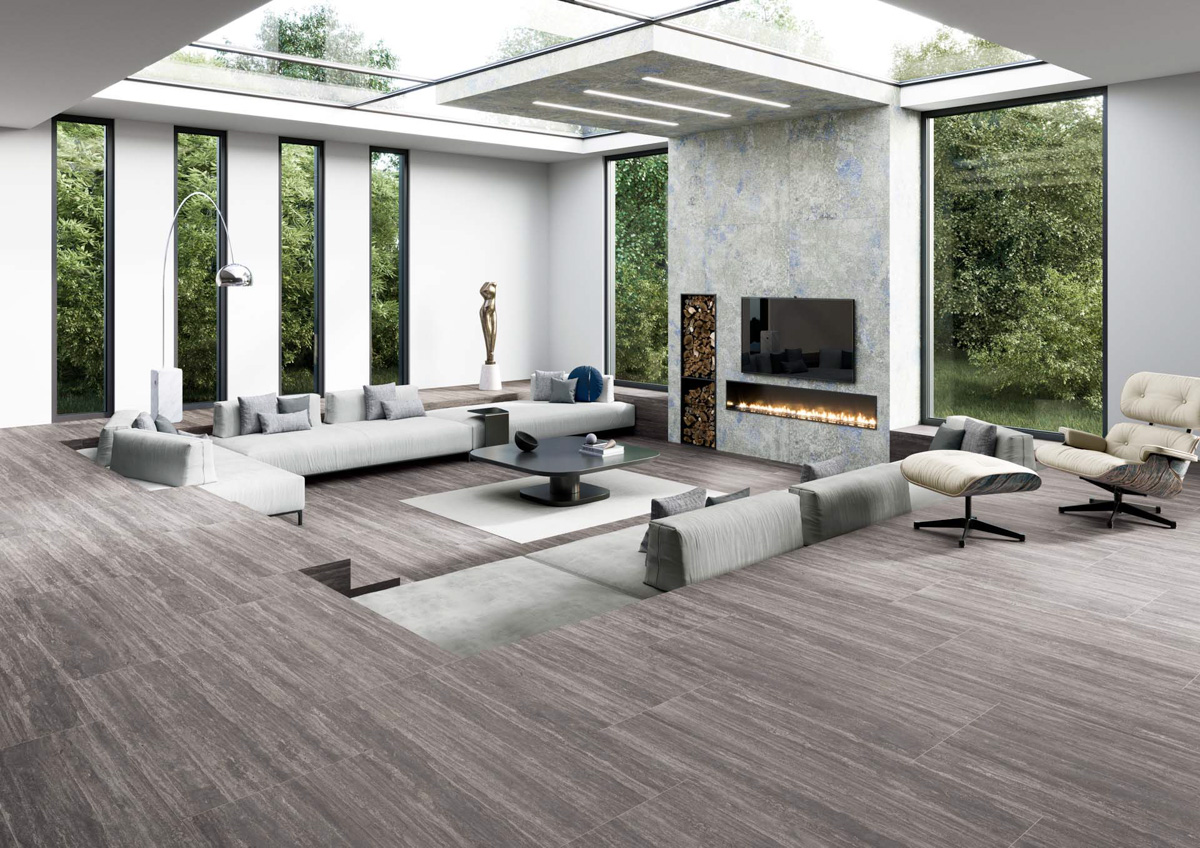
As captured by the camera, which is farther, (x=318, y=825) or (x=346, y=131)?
(x=346, y=131)

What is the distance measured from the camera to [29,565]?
4.38 metres

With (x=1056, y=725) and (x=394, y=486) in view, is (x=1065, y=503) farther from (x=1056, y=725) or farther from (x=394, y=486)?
(x=394, y=486)

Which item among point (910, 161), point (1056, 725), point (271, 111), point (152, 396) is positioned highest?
point (271, 111)

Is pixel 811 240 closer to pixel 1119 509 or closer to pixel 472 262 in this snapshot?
pixel 1119 509

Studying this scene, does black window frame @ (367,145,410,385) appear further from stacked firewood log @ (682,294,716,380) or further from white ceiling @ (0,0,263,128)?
white ceiling @ (0,0,263,128)

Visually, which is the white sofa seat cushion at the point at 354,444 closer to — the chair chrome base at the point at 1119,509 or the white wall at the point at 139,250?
the white wall at the point at 139,250

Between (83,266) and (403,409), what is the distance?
3203 millimetres

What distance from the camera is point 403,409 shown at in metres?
9.28

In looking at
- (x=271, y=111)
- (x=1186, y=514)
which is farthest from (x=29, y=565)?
(x=1186, y=514)

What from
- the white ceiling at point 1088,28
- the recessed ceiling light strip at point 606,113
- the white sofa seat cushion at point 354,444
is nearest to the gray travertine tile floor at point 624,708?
the white ceiling at point 1088,28

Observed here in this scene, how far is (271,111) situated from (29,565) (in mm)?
5674

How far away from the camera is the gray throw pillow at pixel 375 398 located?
919 centimetres

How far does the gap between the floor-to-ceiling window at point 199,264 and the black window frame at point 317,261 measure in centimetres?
61

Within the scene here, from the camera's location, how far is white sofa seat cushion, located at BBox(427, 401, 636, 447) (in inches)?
376
